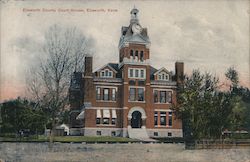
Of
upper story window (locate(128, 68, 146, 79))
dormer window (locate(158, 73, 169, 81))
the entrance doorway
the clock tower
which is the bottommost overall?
the entrance doorway

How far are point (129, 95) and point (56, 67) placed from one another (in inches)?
38.8

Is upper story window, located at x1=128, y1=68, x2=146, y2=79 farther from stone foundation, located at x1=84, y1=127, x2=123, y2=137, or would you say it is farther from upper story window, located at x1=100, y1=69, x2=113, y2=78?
stone foundation, located at x1=84, y1=127, x2=123, y2=137

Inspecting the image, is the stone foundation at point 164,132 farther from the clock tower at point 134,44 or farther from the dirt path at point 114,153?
the clock tower at point 134,44

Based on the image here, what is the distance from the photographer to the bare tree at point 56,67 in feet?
19.1

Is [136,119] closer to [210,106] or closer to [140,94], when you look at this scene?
[140,94]

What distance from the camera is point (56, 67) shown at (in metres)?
5.86

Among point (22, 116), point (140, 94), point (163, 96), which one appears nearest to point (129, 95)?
point (140, 94)

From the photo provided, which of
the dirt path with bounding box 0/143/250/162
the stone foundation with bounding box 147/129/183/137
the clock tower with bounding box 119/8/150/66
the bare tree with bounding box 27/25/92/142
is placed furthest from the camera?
the stone foundation with bounding box 147/129/183/137

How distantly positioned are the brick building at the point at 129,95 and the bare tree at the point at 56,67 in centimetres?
13

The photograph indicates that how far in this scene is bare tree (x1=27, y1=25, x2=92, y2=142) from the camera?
582 centimetres

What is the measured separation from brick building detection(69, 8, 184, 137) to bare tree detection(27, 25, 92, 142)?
0.13 metres

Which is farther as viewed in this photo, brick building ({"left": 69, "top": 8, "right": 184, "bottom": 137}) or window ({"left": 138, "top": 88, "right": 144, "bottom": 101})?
window ({"left": 138, "top": 88, "right": 144, "bottom": 101})

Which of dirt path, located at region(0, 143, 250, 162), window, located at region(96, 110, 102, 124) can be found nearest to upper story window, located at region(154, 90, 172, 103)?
dirt path, located at region(0, 143, 250, 162)

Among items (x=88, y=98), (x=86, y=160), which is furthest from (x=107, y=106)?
(x=86, y=160)
